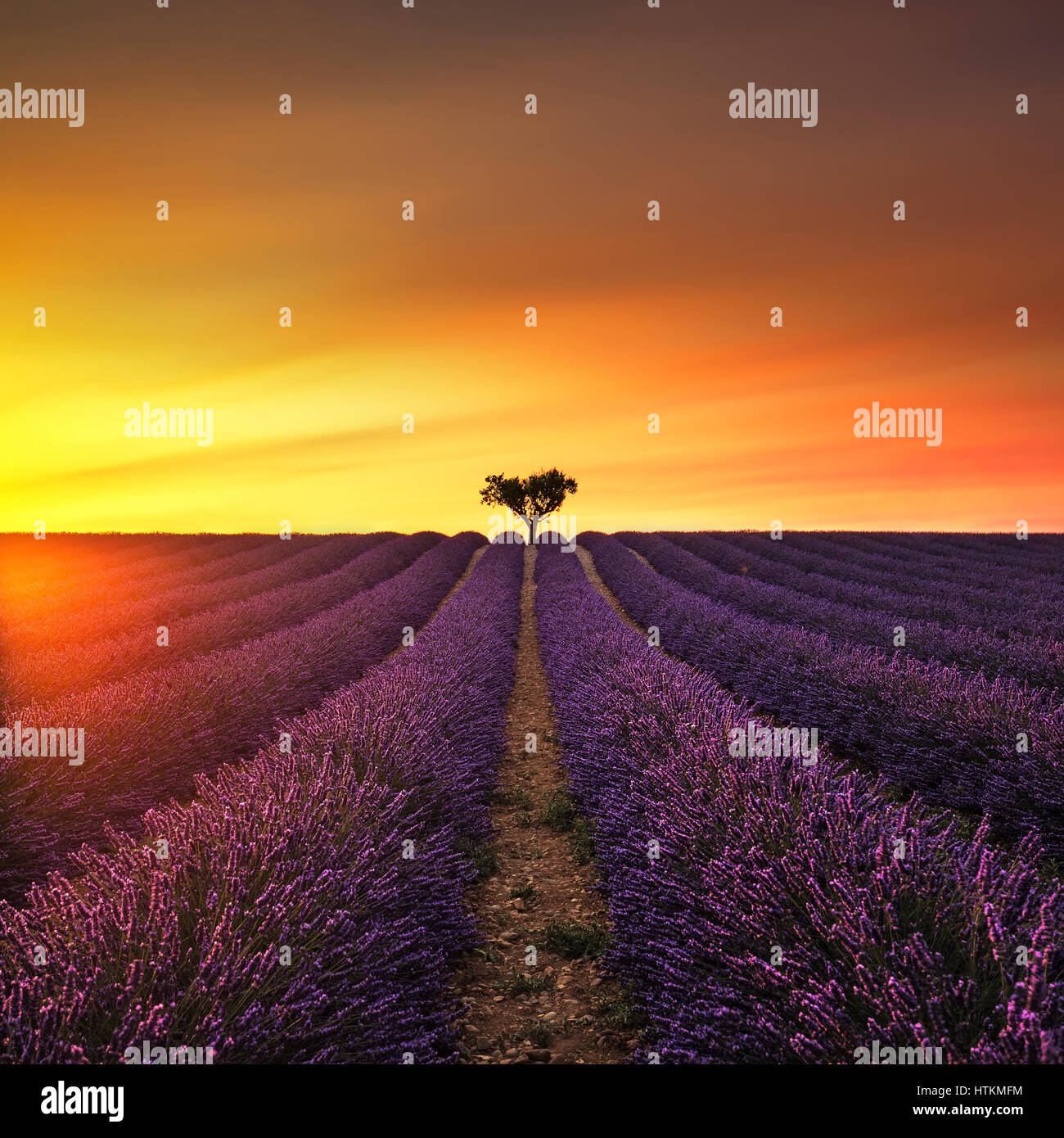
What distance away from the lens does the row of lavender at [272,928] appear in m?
2.03

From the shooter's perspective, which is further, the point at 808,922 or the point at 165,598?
the point at 165,598

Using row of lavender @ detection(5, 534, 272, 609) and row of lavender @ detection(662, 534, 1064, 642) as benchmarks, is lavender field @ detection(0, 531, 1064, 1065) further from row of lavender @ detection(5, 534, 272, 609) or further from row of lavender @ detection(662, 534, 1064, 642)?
row of lavender @ detection(5, 534, 272, 609)

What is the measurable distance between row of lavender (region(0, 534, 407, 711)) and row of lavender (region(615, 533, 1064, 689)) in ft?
26.4

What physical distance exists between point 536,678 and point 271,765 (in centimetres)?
533

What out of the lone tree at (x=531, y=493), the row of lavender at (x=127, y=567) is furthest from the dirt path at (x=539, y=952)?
the lone tree at (x=531, y=493)

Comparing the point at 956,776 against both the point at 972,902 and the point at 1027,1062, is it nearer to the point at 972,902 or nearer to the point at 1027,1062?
the point at 972,902

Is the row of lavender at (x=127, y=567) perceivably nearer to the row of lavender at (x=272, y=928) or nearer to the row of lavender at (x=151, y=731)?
the row of lavender at (x=151, y=731)

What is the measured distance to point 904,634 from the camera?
29.3 feet

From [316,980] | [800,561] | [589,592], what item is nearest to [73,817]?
[316,980]

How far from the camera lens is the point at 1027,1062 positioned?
1.73 meters

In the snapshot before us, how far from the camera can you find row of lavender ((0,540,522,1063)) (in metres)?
2.03

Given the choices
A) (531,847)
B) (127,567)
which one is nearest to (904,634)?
(531,847)

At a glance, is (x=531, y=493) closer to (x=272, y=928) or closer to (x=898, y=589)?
(x=898, y=589)

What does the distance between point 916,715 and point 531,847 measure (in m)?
3.58
